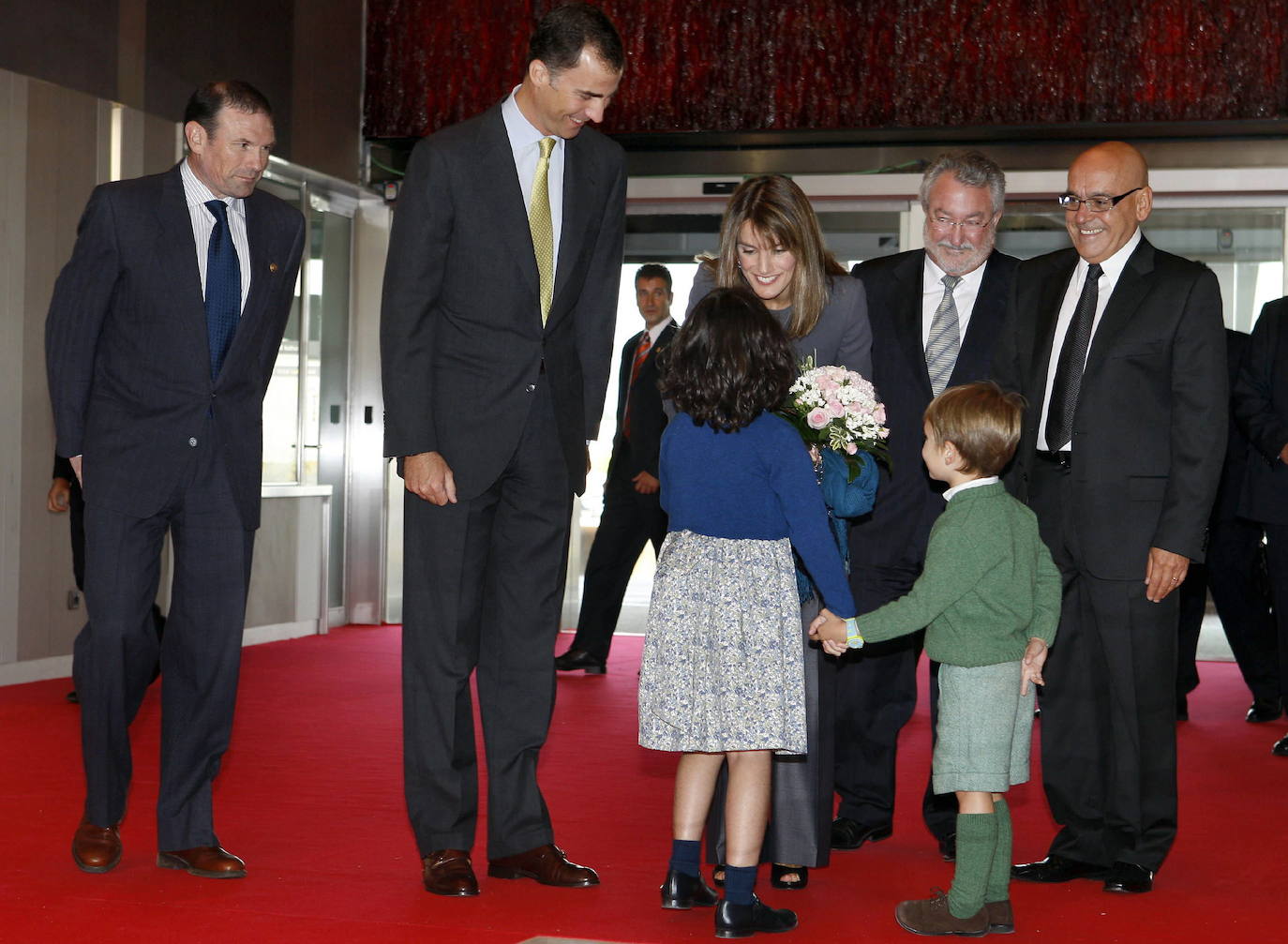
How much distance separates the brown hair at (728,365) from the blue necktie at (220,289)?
43.3 inches

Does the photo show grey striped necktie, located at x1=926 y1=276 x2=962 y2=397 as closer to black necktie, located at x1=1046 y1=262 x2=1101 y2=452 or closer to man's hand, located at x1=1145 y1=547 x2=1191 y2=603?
black necktie, located at x1=1046 y1=262 x2=1101 y2=452

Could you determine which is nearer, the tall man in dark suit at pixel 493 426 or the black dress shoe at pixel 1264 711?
the tall man in dark suit at pixel 493 426

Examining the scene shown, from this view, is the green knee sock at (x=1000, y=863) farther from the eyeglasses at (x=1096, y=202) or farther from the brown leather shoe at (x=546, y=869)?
the eyeglasses at (x=1096, y=202)

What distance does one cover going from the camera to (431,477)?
3.17 m

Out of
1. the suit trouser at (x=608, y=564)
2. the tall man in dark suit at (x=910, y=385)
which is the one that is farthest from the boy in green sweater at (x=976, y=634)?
the suit trouser at (x=608, y=564)

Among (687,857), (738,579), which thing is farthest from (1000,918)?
(738,579)

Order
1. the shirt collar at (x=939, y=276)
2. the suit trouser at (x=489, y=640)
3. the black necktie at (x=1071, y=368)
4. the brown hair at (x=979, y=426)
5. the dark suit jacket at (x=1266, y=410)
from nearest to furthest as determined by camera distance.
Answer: the brown hair at (x=979, y=426), the suit trouser at (x=489, y=640), the black necktie at (x=1071, y=368), the shirt collar at (x=939, y=276), the dark suit jacket at (x=1266, y=410)

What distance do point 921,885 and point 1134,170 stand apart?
68.3 inches

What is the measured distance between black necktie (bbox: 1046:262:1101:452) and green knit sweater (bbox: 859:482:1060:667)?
478 mm

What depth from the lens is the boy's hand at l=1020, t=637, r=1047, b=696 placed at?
302 cm

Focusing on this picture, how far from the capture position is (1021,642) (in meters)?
3.04

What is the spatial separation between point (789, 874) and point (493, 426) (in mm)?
1207

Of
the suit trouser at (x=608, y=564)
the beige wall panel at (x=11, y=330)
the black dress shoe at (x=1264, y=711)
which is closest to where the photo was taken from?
the black dress shoe at (x=1264, y=711)

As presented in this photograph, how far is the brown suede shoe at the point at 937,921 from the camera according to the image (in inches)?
116
